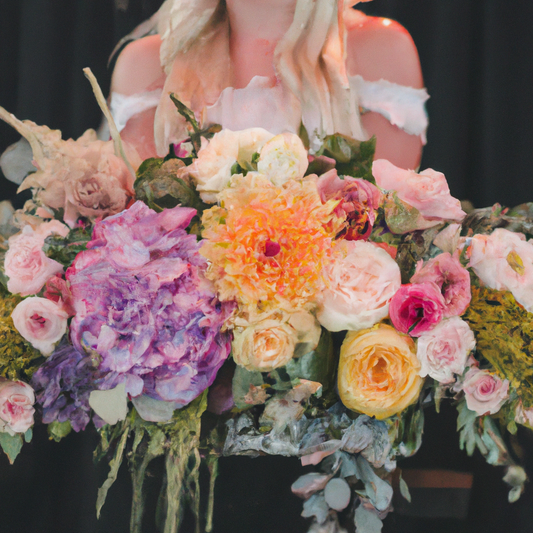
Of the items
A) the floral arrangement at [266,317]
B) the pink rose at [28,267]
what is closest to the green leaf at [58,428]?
the floral arrangement at [266,317]

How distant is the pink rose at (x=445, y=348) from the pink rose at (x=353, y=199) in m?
0.10

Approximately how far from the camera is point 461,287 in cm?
46

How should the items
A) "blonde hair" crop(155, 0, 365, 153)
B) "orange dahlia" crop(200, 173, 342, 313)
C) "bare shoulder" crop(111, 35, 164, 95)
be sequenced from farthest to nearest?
1. "bare shoulder" crop(111, 35, 164, 95)
2. "blonde hair" crop(155, 0, 365, 153)
3. "orange dahlia" crop(200, 173, 342, 313)

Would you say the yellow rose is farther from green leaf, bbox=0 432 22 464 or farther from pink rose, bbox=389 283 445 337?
green leaf, bbox=0 432 22 464

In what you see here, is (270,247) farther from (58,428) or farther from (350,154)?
(58,428)

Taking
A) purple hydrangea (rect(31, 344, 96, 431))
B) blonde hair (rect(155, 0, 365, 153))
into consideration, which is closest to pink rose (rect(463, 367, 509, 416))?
purple hydrangea (rect(31, 344, 96, 431))

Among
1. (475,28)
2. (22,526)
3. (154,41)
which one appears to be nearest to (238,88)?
(154,41)

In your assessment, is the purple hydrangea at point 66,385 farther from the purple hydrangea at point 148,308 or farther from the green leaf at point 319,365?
the green leaf at point 319,365

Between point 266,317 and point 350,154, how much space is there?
0.17m

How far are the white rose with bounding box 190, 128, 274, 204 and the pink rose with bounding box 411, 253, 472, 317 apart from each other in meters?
0.18

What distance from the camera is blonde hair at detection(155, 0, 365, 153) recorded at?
2.86 ft

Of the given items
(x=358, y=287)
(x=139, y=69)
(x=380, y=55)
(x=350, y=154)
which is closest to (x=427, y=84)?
(x=380, y=55)

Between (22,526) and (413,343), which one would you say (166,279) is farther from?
(22,526)

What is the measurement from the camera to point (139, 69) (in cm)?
101
